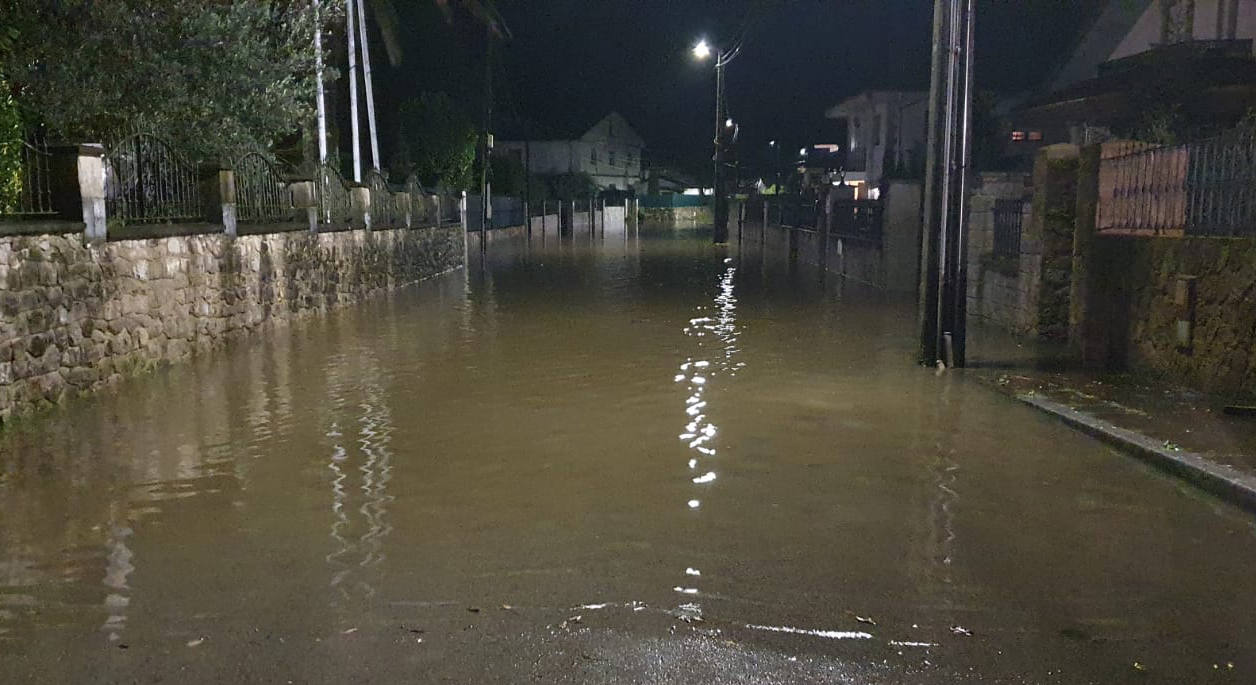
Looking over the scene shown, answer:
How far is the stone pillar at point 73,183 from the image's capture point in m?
9.66

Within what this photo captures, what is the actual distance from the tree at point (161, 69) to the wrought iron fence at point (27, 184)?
2.31 m

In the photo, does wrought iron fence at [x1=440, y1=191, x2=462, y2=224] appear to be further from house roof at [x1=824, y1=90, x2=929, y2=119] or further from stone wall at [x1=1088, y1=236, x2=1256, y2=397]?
house roof at [x1=824, y1=90, x2=929, y2=119]

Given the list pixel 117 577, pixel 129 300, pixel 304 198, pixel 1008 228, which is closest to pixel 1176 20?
pixel 1008 228

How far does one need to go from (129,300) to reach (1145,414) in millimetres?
9539

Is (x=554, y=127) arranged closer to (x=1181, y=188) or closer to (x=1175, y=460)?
(x=1181, y=188)

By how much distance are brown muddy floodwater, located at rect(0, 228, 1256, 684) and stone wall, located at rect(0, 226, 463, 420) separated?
1.30 feet

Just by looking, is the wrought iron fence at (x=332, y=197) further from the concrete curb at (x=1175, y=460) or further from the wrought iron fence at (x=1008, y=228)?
the concrete curb at (x=1175, y=460)

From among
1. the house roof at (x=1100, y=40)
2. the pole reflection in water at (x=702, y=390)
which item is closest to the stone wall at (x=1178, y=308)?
the pole reflection in water at (x=702, y=390)

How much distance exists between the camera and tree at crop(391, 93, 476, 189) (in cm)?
3853

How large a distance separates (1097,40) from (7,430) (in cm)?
3298

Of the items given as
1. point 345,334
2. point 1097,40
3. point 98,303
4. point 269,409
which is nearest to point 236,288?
point 345,334

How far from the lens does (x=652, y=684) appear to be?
3.90 meters

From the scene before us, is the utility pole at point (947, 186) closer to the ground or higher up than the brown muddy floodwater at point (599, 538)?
higher up

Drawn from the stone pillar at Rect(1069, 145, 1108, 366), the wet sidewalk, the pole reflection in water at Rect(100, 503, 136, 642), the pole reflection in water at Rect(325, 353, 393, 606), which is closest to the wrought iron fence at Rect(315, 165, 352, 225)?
the pole reflection in water at Rect(325, 353, 393, 606)
